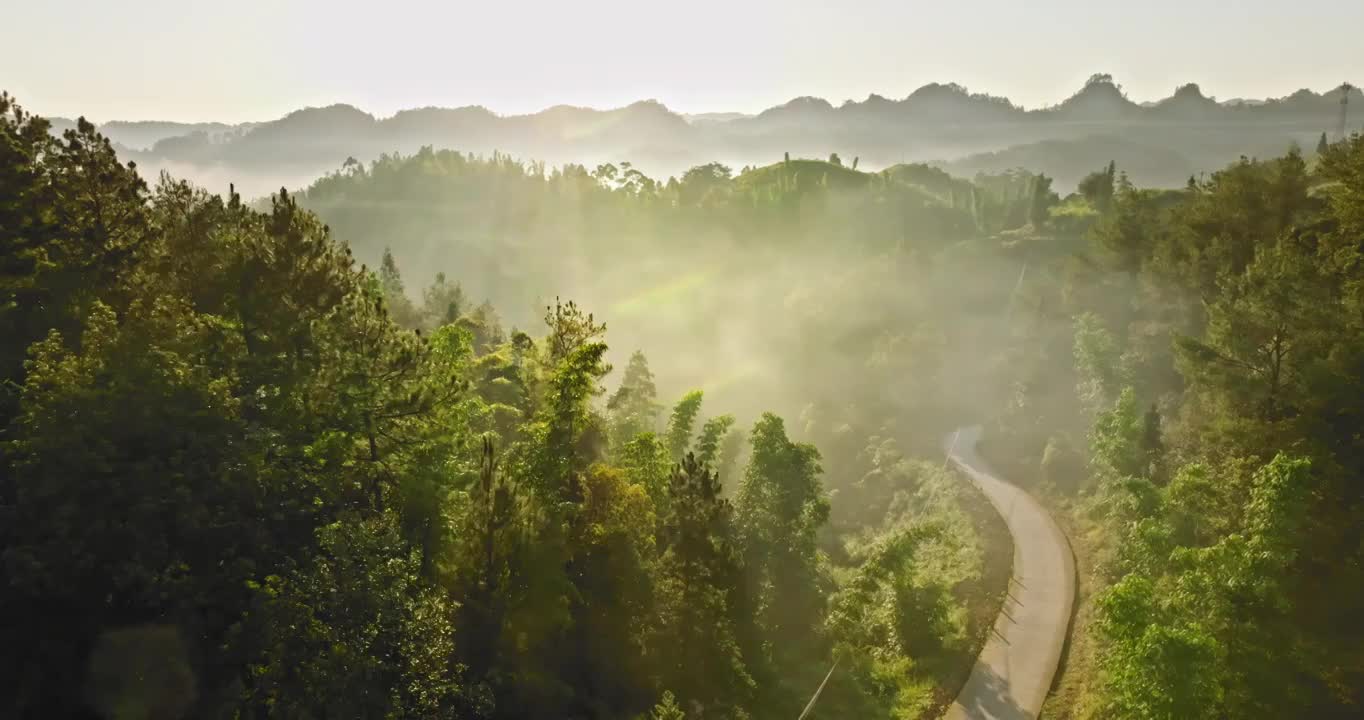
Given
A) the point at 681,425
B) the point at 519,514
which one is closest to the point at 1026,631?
the point at 681,425

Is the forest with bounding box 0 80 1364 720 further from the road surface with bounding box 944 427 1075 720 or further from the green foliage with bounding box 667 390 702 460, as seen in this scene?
the road surface with bounding box 944 427 1075 720

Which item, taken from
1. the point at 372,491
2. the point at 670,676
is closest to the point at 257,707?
the point at 372,491

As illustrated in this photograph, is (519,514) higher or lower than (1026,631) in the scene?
higher

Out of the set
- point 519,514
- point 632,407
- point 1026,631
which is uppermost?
point 519,514

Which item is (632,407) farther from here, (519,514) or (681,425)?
(519,514)

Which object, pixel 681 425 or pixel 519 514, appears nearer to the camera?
pixel 519 514

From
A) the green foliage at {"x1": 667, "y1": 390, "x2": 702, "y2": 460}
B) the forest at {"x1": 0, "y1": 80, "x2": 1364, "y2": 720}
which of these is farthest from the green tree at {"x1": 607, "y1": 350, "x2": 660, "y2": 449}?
the green foliage at {"x1": 667, "y1": 390, "x2": 702, "y2": 460}

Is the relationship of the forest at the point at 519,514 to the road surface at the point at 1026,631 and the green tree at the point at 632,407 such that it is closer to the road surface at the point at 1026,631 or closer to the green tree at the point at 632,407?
the green tree at the point at 632,407

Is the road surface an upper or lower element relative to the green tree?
lower

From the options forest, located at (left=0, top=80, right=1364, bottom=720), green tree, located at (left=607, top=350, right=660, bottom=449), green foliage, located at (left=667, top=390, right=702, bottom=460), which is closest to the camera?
forest, located at (left=0, top=80, right=1364, bottom=720)
